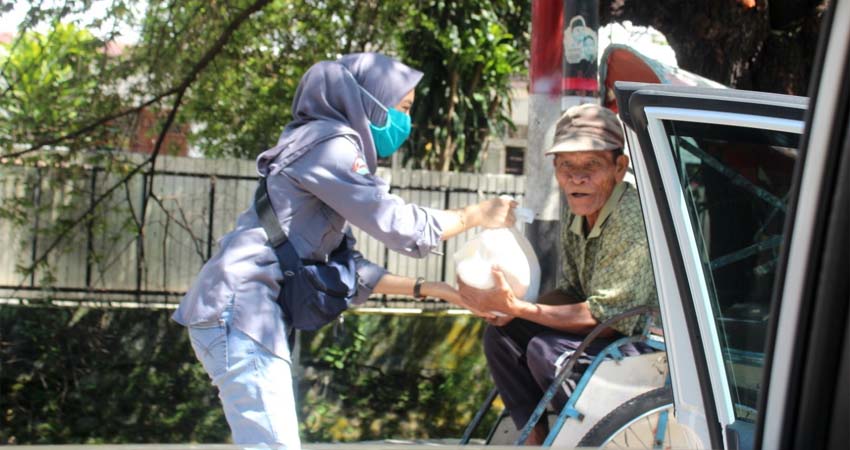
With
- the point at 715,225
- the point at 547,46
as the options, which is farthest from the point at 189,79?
the point at 715,225

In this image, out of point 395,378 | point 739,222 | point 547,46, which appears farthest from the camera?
point 395,378

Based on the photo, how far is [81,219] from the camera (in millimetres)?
8305

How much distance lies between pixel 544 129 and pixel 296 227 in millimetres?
1777

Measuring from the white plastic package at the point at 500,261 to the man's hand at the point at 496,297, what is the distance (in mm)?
24

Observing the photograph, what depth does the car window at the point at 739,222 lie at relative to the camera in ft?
7.63

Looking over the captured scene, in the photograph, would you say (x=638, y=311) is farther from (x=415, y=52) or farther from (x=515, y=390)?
(x=415, y=52)

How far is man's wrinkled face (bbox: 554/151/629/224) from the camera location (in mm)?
4016

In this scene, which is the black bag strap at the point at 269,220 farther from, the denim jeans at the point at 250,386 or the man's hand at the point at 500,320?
the man's hand at the point at 500,320

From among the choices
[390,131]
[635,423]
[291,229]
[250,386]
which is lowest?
[635,423]

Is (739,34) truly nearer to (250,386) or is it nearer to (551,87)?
(551,87)

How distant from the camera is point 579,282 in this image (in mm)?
4312

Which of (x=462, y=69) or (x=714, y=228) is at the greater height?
(x=462, y=69)

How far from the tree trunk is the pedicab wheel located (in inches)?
120

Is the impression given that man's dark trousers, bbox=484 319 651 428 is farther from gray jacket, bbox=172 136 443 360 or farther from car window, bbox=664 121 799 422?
car window, bbox=664 121 799 422
